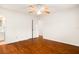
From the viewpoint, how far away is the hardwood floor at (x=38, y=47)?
178cm

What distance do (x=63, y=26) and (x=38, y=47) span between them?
0.49 meters

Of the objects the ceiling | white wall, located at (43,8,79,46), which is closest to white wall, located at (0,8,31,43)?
the ceiling

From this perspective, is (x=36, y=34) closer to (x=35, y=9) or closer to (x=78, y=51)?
(x=35, y=9)

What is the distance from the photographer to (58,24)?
Answer: 6.10ft

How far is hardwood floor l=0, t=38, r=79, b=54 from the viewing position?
69.9 inches

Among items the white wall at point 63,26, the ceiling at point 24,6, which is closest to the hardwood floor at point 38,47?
the white wall at point 63,26

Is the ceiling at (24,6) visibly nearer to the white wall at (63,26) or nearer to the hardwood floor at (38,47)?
the white wall at (63,26)

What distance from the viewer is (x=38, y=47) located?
1843 millimetres

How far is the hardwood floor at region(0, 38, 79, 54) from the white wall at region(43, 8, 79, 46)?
0.08 metres

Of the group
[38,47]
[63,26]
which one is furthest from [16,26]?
[63,26]

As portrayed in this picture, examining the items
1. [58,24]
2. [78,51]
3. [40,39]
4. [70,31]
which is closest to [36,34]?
[40,39]

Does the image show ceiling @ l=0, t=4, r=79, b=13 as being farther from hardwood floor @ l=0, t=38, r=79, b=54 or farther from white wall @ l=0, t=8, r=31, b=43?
hardwood floor @ l=0, t=38, r=79, b=54

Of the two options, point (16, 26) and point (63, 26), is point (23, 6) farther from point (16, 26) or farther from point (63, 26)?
point (63, 26)

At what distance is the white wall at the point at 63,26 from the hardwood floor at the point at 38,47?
0.08m
